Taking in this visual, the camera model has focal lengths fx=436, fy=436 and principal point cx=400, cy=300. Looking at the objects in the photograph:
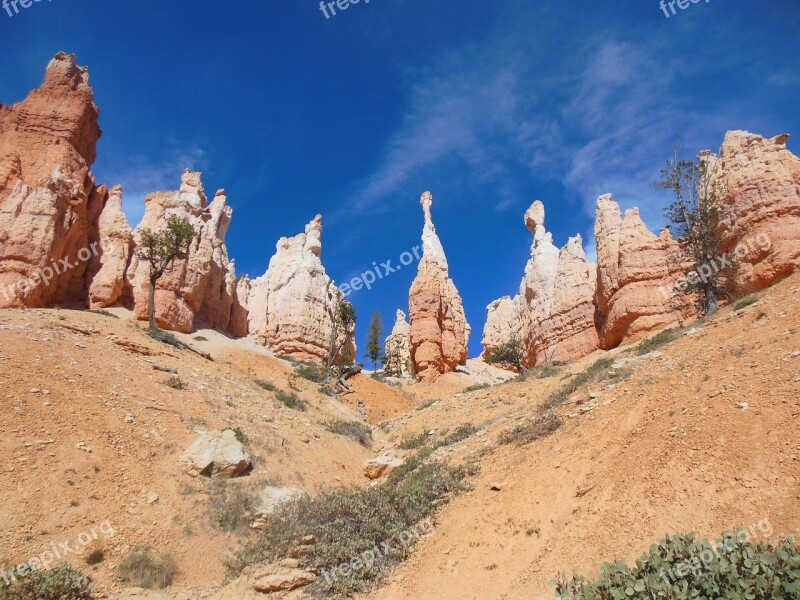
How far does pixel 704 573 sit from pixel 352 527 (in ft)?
20.6

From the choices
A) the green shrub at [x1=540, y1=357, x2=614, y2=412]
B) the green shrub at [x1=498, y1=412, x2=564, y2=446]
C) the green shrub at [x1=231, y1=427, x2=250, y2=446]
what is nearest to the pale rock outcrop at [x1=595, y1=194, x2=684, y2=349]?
the green shrub at [x1=540, y1=357, x2=614, y2=412]

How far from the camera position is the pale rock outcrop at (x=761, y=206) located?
22.1 metres

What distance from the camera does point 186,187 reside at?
4062cm

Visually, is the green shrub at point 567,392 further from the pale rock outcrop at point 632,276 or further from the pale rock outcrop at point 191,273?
the pale rock outcrop at point 191,273

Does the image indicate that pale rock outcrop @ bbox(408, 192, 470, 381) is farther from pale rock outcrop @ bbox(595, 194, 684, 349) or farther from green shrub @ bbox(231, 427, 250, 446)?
green shrub @ bbox(231, 427, 250, 446)

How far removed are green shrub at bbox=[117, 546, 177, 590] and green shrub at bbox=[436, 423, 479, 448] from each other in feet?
26.3

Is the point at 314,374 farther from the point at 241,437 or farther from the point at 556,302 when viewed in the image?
the point at 556,302

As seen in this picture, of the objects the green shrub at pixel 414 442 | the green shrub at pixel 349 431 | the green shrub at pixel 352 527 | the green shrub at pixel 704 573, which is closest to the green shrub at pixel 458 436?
the green shrub at pixel 414 442

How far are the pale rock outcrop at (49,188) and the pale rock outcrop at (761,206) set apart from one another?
41.1 metres

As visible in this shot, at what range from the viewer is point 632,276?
30.4 meters

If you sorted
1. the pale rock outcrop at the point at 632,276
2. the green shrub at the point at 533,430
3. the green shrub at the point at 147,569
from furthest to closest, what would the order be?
the pale rock outcrop at the point at 632,276, the green shrub at the point at 533,430, the green shrub at the point at 147,569

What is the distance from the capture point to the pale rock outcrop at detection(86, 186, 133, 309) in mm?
32850

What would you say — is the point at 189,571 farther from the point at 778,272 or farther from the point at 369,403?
the point at 778,272

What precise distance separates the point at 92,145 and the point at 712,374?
46062 millimetres
